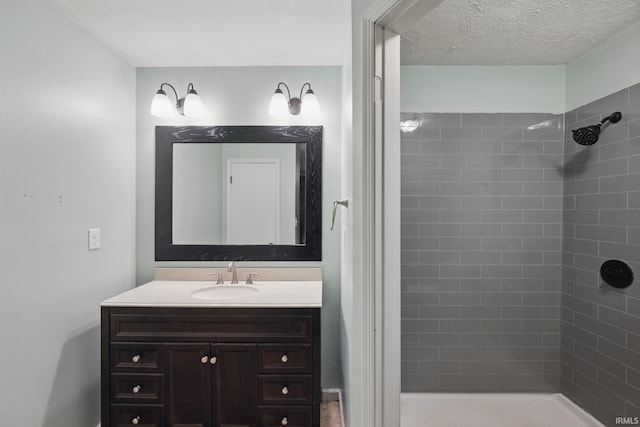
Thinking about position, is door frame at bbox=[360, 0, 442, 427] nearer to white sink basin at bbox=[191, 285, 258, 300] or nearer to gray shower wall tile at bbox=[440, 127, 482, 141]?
white sink basin at bbox=[191, 285, 258, 300]

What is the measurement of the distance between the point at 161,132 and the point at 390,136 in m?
1.65

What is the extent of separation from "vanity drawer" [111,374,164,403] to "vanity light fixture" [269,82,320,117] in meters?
1.61

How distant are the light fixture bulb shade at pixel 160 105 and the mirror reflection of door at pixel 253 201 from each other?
485 mm

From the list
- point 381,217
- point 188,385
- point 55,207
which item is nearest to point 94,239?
point 55,207

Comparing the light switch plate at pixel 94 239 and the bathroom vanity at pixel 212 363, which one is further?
the light switch plate at pixel 94 239

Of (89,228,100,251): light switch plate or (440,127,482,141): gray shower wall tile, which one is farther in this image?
(440,127,482,141): gray shower wall tile

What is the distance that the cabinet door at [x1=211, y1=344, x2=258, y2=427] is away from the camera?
5.14 ft

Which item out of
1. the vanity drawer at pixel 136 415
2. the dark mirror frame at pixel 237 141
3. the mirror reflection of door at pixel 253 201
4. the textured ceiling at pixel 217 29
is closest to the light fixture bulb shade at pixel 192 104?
the dark mirror frame at pixel 237 141

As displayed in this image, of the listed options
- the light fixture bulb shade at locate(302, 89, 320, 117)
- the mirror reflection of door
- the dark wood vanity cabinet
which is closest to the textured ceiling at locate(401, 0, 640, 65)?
the light fixture bulb shade at locate(302, 89, 320, 117)

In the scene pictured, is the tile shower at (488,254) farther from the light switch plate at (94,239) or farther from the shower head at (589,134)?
the light switch plate at (94,239)

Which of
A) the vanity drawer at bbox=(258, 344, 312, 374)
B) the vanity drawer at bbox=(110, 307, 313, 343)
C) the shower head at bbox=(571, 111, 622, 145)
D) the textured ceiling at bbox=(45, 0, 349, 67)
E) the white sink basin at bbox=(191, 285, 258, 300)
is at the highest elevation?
the textured ceiling at bbox=(45, 0, 349, 67)

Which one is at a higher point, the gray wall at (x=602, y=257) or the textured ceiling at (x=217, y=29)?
the textured ceiling at (x=217, y=29)

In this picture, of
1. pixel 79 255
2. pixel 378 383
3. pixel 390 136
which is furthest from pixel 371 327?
pixel 79 255

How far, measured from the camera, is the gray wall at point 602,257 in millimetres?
1624
